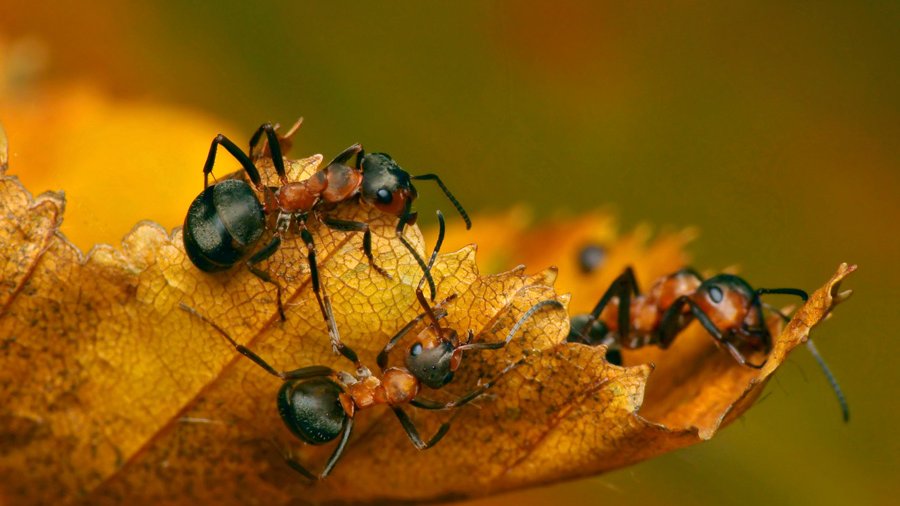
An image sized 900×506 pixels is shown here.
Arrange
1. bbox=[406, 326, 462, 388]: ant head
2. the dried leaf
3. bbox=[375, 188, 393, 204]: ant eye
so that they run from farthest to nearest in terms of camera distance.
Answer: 1. bbox=[375, 188, 393, 204]: ant eye
2. bbox=[406, 326, 462, 388]: ant head
3. the dried leaf

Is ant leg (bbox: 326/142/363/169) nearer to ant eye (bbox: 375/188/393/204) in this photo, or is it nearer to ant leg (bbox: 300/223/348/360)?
ant eye (bbox: 375/188/393/204)

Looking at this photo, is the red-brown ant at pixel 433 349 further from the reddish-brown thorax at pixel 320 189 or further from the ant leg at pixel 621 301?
the ant leg at pixel 621 301

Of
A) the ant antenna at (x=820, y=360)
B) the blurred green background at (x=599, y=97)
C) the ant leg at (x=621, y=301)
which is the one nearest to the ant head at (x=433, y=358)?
the ant leg at (x=621, y=301)

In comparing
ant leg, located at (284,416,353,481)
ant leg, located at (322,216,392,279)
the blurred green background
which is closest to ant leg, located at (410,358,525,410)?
ant leg, located at (284,416,353,481)

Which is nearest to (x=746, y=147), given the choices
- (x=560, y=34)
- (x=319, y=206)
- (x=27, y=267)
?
(x=560, y=34)

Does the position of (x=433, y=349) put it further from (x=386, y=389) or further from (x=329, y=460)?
(x=329, y=460)
